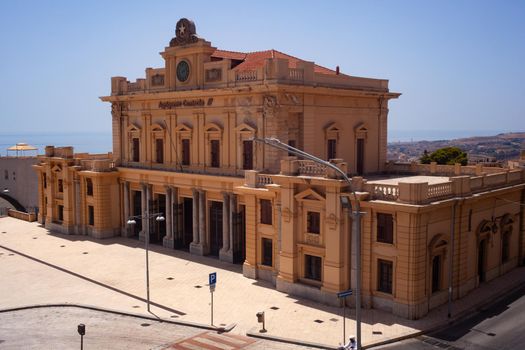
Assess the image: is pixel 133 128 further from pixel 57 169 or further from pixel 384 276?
pixel 384 276

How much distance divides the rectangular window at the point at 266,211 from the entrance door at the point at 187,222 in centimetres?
1155

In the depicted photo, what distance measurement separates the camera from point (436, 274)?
95.9 feet

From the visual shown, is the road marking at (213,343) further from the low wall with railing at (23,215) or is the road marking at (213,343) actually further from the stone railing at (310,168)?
the low wall with railing at (23,215)

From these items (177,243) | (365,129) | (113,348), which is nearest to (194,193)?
(177,243)

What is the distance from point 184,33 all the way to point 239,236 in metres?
15.8

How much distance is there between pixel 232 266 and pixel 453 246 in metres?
15.1

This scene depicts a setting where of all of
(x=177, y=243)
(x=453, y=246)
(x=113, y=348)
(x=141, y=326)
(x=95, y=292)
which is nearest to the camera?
(x=113, y=348)

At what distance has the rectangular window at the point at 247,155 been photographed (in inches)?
1480

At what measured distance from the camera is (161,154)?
44.8m

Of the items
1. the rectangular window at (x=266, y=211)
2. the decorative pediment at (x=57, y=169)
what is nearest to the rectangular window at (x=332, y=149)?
the rectangular window at (x=266, y=211)

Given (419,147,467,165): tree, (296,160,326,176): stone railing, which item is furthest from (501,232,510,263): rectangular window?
Result: (419,147,467,165): tree

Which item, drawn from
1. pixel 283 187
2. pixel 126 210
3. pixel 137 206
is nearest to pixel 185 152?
pixel 137 206

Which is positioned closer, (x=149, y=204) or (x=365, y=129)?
(x=365, y=129)

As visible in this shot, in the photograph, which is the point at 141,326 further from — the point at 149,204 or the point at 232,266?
the point at 149,204
